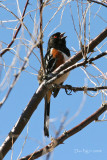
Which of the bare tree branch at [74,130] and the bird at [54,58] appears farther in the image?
the bird at [54,58]

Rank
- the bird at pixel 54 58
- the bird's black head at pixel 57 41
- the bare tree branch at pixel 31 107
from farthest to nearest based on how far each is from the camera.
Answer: the bird's black head at pixel 57 41, the bird at pixel 54 58, the bare tree branch at pixel 31 107

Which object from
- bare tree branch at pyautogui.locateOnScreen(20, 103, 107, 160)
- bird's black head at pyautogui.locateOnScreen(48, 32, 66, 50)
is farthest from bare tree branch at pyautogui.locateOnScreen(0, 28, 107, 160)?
bird's black head at pyautogui.locateOnScreen(48, 32, 66, 50)

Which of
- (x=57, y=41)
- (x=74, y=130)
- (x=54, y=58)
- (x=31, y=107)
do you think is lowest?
(x=74, y=130)

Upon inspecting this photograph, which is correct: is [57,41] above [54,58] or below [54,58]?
above

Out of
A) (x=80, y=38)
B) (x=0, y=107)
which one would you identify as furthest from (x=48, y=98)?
(x=0, y=107)

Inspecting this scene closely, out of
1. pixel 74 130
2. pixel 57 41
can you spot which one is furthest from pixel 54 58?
pixel 74 130

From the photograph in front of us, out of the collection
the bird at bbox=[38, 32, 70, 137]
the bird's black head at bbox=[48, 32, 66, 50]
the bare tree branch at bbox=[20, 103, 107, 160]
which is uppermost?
the bird's black head at bbox=[48, 32, 66, 50]

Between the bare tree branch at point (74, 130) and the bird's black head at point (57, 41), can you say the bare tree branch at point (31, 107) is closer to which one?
the bare tree branch at point (74, 130)

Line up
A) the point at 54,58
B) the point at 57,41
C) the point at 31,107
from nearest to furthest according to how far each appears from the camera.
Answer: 1. the point at 31,107
2. the point at 54,58
3. the point at 57,41

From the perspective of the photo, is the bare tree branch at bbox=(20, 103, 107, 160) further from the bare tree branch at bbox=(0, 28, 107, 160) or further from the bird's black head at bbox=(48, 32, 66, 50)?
the bird's black head at bbox=(48, 32, 66, 50)

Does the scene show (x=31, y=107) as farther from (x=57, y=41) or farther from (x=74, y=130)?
(x=57, y=41)

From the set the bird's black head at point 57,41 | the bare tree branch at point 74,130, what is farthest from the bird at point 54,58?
the bare tree branch at point 74,130

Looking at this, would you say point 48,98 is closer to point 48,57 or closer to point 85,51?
point 48,57

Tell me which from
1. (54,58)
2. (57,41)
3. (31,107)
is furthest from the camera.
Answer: (57,41)
